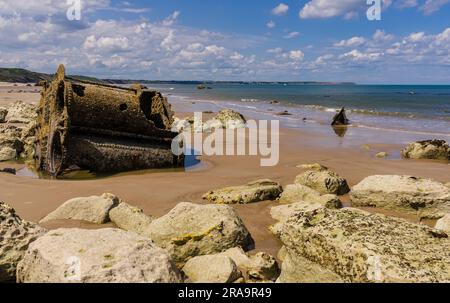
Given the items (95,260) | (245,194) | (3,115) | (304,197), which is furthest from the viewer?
(3,115)

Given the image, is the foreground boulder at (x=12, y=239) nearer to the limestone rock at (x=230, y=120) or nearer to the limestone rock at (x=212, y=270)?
the limestone rock at (x=212, y=270)

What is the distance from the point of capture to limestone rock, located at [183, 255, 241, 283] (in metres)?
4.75

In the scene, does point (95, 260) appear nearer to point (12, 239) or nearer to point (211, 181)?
point (12, 239)

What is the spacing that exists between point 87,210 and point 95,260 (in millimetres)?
3415

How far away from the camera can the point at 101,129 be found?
11.3 metres

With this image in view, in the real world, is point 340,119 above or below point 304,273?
above

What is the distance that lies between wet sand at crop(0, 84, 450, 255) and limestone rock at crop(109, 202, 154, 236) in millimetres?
446

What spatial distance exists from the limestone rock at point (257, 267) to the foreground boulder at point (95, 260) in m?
1.16

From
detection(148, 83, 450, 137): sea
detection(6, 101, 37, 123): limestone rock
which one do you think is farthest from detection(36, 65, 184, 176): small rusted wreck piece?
detection(148, 83, 450, 137): sea

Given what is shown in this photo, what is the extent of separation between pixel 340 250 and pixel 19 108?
21.4 meters

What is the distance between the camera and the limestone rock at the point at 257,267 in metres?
5.08

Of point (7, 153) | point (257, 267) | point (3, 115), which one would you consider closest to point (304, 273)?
point (257, 267)

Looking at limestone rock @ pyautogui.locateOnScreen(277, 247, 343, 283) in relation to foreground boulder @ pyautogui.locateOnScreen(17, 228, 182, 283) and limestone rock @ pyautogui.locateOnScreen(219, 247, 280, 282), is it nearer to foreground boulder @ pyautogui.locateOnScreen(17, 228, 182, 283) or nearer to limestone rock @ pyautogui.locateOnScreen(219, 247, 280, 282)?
limestone rock @ pyautogui.locateOnScreen(219, 247, 280, 282)

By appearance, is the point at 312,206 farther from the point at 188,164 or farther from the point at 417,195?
the point at 188,164
